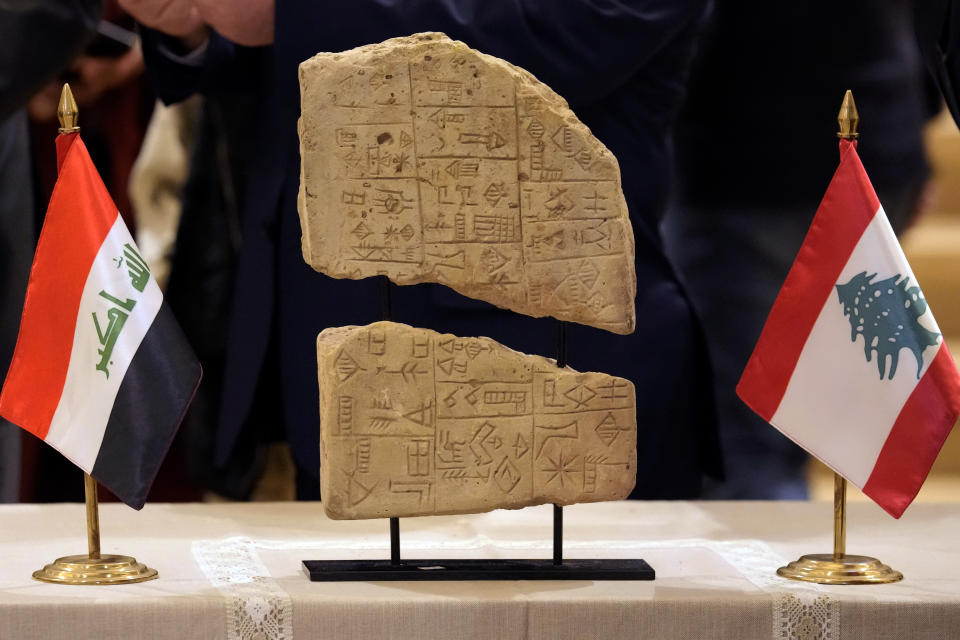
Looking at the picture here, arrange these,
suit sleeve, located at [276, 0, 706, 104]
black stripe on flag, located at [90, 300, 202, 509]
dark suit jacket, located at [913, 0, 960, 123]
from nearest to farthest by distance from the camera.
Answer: black stripe on flag, located at [90, 300, 202, 509] → suit sleeve, located at [276, 0, 706, 104] → dark suit jacket, located at [913, 0, 960, 123]

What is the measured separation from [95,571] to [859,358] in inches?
44.1

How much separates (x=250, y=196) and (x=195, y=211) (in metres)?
0.58

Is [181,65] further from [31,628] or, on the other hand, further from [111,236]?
[31,628]

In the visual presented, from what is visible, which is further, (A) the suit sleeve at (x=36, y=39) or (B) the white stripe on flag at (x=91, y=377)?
(A) the suit sleeve at (x=36, y=39)

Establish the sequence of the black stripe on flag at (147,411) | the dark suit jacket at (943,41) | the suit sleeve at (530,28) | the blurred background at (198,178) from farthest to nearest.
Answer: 1. the blurred background at (198,178)
2. the dark suit jacket at (943,41)
3. the suit sleeve at (530,28)
4. the black stripe on flag at (147,411)

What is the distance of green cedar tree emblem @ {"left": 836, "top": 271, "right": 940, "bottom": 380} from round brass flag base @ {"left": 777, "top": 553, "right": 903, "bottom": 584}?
0.89ft

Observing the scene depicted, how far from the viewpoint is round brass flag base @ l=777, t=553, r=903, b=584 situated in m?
2.14

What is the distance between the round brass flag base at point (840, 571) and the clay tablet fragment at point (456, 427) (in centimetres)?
27

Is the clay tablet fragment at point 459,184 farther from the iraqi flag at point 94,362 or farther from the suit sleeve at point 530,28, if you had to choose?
the suit sleeve at point 530,28

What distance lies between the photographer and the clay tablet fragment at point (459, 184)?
2.09 meters

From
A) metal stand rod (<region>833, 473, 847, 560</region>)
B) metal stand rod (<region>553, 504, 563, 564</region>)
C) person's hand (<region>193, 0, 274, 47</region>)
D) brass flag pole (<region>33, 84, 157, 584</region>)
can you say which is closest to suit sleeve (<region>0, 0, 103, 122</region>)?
person's hand (<region>193, 0, 274, 47</region>)

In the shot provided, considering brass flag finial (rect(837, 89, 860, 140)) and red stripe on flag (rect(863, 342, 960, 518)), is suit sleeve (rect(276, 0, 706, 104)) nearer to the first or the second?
brass flag finial (rect(837, 89, 860, 140))

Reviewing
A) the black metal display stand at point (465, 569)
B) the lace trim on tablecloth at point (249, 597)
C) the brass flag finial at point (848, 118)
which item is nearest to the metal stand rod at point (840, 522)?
the black metal display stand at point (465, 569)

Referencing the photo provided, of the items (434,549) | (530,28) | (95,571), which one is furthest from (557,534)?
(530,28)
